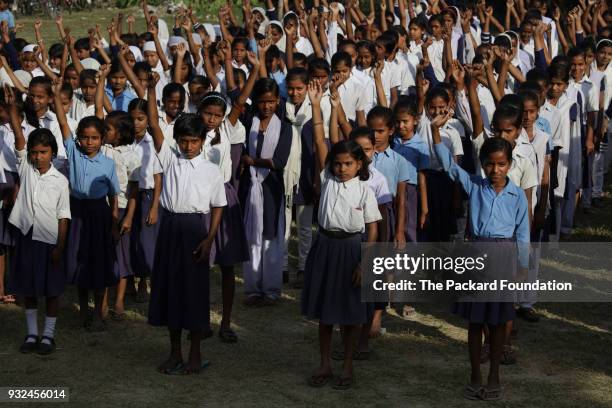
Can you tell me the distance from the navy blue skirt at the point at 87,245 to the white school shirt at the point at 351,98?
111 inches

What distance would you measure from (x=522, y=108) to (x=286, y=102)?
5.88 ft

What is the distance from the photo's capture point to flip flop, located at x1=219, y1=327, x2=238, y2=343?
663 cm

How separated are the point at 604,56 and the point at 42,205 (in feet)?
19.8

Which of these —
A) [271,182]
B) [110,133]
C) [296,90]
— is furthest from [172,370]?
[296,90]

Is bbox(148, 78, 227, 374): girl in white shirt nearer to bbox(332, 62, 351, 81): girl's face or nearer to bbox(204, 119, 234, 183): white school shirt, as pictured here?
bbox(204, 119, 234, 183): white school shirt

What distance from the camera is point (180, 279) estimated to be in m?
5.93

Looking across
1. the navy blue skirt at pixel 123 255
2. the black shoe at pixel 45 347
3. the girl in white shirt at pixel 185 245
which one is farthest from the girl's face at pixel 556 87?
the black shoe at pixel 45 347

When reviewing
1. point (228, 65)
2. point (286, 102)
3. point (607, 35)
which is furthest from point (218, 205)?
point (607, 35)

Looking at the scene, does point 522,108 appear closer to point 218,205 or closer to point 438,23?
point 218,205

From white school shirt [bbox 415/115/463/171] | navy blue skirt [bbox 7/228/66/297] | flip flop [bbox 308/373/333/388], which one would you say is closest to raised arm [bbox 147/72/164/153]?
navy blue skirt [bbox 7/228/66/297]

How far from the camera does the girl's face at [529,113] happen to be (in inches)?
272

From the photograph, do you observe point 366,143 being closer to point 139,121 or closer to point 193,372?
point 193,372

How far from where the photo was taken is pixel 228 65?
827cm

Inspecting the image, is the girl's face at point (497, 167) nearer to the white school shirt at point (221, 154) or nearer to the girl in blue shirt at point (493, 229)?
the girl in blue shirt at point (493, 229)
